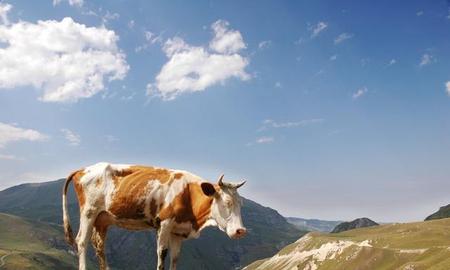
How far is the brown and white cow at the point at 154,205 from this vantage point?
37.2 feet

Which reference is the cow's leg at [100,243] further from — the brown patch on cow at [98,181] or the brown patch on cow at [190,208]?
the brown patch on cow at [190,208]

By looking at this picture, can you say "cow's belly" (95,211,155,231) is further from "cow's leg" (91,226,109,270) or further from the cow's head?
the cow's head

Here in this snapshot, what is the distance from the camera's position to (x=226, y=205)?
37.2 feet

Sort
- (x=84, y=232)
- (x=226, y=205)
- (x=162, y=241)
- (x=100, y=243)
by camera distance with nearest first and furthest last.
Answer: (x=162, y=241), (x=226, y=205), (x=84, y=232), (x=100, y=243)

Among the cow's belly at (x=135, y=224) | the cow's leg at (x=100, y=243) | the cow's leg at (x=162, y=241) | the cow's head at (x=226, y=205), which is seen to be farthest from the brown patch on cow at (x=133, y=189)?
the cow's head at (x=226, y=205)

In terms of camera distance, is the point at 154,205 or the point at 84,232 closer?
the point at 154,205

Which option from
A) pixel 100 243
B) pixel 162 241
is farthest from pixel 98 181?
pixel 162 241

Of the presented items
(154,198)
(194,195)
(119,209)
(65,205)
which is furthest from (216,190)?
(65,205)

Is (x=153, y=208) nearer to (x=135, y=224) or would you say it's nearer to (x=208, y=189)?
(x=135, y=224)

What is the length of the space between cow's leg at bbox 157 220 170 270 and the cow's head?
44.8 inches

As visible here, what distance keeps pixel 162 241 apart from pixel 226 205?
5.58 feet

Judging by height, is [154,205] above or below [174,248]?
above

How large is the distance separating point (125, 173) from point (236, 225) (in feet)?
10.6

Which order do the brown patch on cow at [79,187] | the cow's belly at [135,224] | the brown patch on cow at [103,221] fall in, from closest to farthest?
the cow's belly at [135,224]
the brown patch on cow at [103,221]
the brown patch on cow at [79,187]
